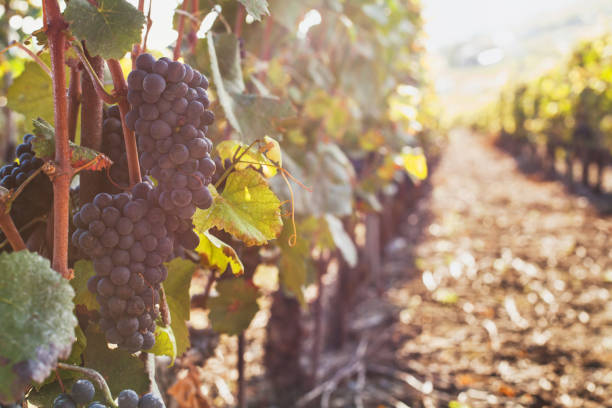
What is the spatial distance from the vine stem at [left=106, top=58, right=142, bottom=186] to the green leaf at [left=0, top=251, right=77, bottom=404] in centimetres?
22

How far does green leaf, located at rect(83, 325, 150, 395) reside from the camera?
2.76 ft

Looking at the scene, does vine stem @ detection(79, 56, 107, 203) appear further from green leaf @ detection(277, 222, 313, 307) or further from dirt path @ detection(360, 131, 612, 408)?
dirt path @ detection(360, 131, 612, 408)

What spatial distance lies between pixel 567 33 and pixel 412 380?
17675 cm

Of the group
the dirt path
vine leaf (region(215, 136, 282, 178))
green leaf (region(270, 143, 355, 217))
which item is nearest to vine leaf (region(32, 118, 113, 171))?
vine leaf (region(215, 136, 282, 178))

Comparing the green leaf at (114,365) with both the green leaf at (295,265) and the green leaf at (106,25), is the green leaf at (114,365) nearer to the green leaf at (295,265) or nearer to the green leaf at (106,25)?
the green leaf at (106,25)

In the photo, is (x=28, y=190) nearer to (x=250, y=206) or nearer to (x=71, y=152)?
(x=71, y=152)

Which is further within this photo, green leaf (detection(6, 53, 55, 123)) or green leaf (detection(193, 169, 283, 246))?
green leaf (detection(6, 53, 55, 123))

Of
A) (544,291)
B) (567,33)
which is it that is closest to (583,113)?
(544,291)

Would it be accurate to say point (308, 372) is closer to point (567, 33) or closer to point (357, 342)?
point (357, 342)

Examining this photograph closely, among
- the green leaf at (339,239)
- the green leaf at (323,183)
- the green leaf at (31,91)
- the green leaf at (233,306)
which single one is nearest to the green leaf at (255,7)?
the green leaf at (31,91)

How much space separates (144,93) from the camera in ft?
2.27

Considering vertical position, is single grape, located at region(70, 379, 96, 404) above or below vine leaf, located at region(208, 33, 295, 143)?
below

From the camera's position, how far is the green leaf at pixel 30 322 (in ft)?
1.69

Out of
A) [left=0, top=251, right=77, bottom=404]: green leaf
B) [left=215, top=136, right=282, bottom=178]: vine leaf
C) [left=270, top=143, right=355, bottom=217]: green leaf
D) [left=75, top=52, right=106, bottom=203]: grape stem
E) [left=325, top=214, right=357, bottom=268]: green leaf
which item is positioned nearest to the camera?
[left=0, top=251, right=77, bottom=404]: green leaf
